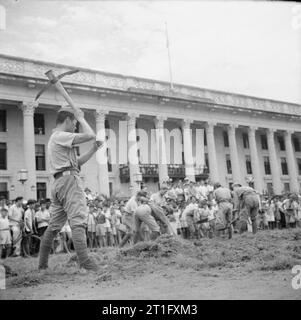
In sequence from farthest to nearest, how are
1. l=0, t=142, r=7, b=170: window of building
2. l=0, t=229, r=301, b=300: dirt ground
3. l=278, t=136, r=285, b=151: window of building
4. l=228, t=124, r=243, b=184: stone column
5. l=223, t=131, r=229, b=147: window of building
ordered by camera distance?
l=278, t=136, r=285, b=151: window of building → l=223, t=131, r=229, b=147: window of building → l=228, t=124, r=243, b=184: stone column → l=0, t=142, r=7, b=170: window of building → l=0, t=229, r=301, b=300: dirt ground

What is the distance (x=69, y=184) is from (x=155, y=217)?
4.53 metres

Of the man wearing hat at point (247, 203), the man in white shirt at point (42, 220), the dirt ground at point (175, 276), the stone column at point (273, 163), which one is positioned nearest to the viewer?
the dirt ground at point (175, 276)

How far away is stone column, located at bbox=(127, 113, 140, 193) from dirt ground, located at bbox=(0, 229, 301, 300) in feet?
67.4

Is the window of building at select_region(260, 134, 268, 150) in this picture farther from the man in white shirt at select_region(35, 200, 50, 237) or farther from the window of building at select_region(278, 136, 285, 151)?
the man in white shirt at select_region(35, 200, 50, 237)

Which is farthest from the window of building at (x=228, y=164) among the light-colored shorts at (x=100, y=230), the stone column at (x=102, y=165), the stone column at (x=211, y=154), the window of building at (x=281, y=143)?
the light-colored shorts at (x=100, y=230)

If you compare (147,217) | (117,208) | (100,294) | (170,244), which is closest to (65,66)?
(117,208)

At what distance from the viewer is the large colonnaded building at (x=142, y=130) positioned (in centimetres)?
2436

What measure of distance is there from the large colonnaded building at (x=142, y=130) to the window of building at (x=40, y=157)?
0.07 metres

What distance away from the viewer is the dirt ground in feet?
11.4

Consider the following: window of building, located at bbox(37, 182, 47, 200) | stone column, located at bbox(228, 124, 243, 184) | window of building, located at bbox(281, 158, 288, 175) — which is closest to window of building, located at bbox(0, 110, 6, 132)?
window of building, located at bbox(37, 182, 47, 200)

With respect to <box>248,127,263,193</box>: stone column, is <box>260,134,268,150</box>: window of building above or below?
above

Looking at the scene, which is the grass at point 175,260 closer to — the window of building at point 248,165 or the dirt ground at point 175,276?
the dirt ground at point 175,276

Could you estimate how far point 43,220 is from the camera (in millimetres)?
11906

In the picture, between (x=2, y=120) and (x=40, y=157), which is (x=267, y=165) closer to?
(x=40, y=157)
